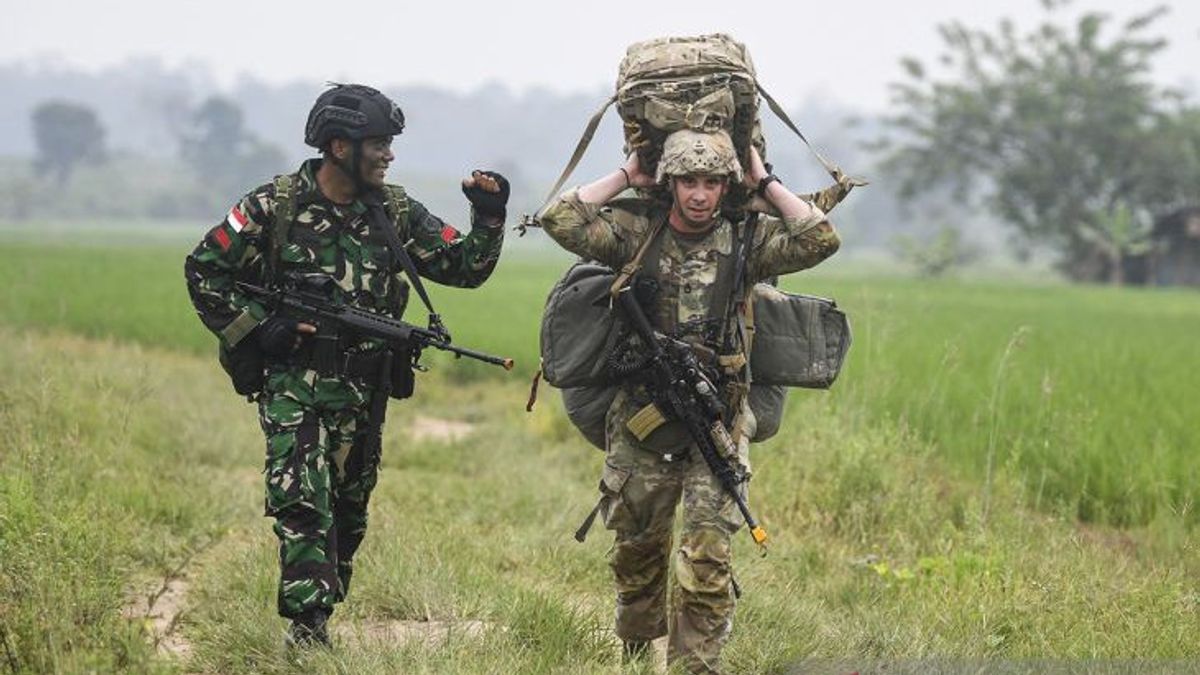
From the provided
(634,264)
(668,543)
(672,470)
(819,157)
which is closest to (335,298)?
(634,264)

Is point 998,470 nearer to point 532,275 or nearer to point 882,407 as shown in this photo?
point 882,407

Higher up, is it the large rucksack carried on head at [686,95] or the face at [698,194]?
the large rucksack carried on head at [686,95]

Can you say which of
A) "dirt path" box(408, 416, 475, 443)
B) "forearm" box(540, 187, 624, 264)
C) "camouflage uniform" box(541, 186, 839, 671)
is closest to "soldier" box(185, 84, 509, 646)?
"forearm" box(540, 187, 624, 264)

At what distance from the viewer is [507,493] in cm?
721

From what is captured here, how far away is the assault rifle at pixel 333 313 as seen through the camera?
4070mm

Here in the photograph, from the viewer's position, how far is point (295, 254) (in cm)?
410

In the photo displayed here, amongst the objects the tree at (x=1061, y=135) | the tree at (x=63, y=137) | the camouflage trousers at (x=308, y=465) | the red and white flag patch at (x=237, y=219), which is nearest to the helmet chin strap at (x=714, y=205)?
the camouflage trousers at (x=308, y=465)

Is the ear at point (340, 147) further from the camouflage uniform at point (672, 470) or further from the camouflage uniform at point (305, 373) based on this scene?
the camouflage uniform at point (672, 470)

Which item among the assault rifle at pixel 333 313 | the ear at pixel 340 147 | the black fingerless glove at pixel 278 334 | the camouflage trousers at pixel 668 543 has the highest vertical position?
the ear at pixel 340 147

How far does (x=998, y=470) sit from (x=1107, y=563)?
174 cm

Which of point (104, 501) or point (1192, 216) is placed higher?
point (1192, 216)

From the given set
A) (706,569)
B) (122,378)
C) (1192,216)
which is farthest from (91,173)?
(706,569)

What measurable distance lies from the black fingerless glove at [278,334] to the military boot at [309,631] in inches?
33.0

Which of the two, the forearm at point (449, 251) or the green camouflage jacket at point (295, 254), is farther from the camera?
the forearm at point (449, 251)
